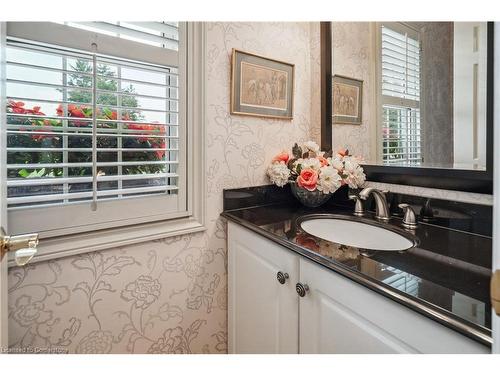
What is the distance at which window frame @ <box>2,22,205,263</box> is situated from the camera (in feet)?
3.12

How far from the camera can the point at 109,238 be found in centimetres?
96

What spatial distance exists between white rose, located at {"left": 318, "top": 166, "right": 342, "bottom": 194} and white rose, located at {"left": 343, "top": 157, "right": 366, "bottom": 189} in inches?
1.9

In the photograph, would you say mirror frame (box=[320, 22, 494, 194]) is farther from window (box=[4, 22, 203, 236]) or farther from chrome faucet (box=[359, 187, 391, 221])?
window (box=[4, 22, 203, 236])

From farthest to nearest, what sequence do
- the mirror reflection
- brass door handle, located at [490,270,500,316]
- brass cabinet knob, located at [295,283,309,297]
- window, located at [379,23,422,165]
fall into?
window, located at [379,23,422,165] → the mirror reflection → brass cabinet knob, located at [295,283,309,297] → brass door handle, located at [490,270,500,316]

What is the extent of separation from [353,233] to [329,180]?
239mm

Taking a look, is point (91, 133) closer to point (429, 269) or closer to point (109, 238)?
point (109, 238)

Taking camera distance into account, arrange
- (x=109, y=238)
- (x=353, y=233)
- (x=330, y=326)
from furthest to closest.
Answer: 1. (x=353, y=233)
2. (x=109, y=238)
3. (x=330, y=326)

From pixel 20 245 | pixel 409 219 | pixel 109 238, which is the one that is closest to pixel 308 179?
pixel 409 219

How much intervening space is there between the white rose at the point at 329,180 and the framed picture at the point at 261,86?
1.22 feet

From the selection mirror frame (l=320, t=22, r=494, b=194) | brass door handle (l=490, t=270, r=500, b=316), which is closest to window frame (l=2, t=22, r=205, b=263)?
mirror frame (l=320, t=22, r=494, b=194)

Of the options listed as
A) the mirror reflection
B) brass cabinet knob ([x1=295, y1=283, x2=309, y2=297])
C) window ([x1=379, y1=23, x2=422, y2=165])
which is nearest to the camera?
brass cabinet knob ([x1=295, y1=283, x2=309, y2=297])

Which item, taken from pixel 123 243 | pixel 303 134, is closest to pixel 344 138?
pixel 303 134

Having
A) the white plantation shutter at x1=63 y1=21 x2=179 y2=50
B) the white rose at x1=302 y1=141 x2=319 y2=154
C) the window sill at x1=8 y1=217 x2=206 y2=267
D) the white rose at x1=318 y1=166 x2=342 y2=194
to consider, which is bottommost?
the window sill at x1=8 y1=217 x2=206 y2=267

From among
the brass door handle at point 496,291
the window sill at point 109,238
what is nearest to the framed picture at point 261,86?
the window sill at point 109,238
